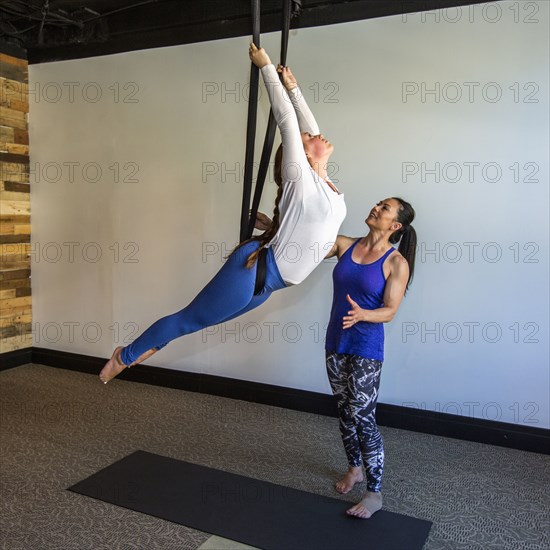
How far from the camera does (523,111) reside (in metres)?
3.64

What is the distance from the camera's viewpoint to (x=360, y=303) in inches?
116

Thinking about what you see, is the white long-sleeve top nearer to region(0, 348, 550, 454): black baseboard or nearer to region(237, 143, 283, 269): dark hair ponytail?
region(237, 143, 283, 269): dark hair ponytail

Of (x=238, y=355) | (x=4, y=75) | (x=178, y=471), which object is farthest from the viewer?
(x=4, y=75)

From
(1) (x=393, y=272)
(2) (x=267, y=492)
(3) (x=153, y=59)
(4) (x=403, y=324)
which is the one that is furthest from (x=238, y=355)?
(3) (x=153, y=59)

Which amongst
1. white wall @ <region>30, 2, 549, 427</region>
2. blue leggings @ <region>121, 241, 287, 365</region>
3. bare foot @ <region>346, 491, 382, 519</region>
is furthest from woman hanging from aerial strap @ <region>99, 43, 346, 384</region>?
white wall @ <region>30, 2, 549, 427</region>

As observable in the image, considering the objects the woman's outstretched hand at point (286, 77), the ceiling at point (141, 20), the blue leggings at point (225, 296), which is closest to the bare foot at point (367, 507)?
the blue leggings at point (225, 296)

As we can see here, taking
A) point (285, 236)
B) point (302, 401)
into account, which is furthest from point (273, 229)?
point (302, 401)

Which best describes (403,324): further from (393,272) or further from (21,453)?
(21,453)

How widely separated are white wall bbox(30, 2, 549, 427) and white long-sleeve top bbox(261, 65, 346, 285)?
1567mm

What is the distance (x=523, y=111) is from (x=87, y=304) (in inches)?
147

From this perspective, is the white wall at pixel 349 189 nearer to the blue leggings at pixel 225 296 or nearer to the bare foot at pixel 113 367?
the blue leggings at pixel 225 296

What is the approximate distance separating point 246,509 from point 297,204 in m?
1.49

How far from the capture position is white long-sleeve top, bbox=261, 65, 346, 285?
92.3 inches

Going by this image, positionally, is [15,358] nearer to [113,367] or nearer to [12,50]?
[12,50]
